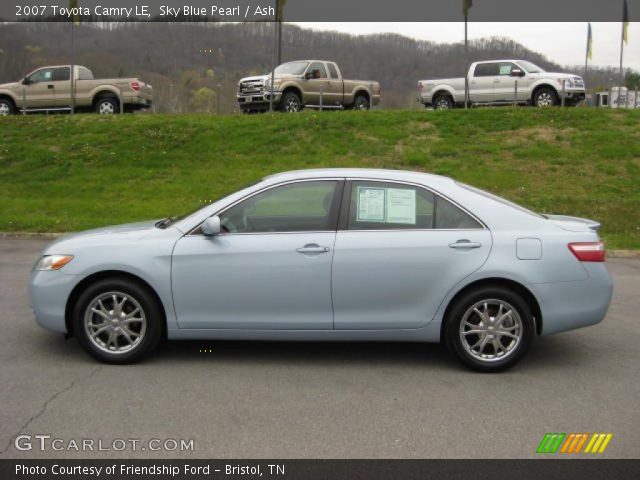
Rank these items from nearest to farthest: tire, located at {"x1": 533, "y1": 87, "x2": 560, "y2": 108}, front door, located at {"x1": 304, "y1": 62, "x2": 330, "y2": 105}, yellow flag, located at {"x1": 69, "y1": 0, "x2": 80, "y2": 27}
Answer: tire, located at {"x1": 533, "y1": 87, "x2": 560, "y2": 108} < front door, located at {"x1": 304, "y1": 62, "x2": 330, "y2": 105} < yellow flag, located at {"x1": 69, "y1": 0, "x2": 80, "y2": 27}

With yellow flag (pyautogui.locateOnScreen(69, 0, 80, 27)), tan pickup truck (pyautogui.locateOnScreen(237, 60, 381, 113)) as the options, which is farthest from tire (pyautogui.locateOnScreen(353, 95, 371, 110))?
yellow flag (pyautogui.locateOnScreen(69, 0, 80, 27))

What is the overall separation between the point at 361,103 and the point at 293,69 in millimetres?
2826

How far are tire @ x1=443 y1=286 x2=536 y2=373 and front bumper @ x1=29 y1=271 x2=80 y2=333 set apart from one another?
294 centimetres

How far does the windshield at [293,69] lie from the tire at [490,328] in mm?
19875

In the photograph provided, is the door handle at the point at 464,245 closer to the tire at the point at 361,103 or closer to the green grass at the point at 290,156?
the green grass at the point at 290,156

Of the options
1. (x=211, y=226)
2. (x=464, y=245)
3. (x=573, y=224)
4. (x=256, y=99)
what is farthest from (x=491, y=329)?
(x=256, y=99)

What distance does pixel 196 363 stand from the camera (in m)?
5.69

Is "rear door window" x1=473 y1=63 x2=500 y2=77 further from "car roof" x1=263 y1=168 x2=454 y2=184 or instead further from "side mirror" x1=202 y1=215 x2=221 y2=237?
"side mirror" x1=202 y1=215 x2=221 y2=237

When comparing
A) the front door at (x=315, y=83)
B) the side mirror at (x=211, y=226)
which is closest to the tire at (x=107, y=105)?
the front door at (x=315, y=83)

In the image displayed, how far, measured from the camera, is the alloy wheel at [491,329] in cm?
546

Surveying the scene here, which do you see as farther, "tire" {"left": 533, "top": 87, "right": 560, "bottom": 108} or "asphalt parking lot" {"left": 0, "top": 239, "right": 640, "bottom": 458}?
"tire" {"left": 533, "top": 87, "right": 560, "bottom": 108}

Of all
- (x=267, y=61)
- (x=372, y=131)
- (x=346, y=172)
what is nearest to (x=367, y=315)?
(x=346, y=172)

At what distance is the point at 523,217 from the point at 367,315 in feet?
4.80

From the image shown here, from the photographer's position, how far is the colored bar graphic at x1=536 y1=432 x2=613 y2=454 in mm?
4137
